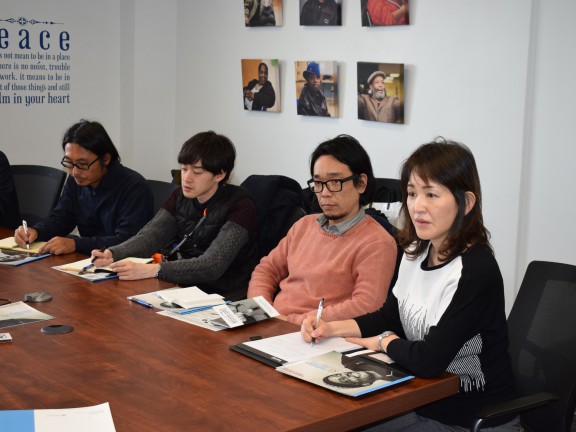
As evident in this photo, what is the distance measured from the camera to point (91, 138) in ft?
13.2

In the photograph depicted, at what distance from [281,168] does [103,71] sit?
5.82 feet

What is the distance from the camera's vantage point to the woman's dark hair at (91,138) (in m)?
4.02

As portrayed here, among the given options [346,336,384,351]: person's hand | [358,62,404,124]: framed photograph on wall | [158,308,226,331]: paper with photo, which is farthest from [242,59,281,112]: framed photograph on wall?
[346,336,384,351]: person's hand

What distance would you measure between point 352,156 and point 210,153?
2.49 ft

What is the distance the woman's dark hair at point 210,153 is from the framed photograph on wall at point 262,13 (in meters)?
2.16

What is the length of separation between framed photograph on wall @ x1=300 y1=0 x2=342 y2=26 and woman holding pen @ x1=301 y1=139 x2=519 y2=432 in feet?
9.66

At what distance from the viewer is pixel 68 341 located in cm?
238

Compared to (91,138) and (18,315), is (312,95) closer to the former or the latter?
(91,138)

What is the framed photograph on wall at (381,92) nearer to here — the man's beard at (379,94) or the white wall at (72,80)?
the man's beard at (379,94)

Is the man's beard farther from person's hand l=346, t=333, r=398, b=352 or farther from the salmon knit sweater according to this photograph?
person's hand l=346, t=333, r=398, b=352

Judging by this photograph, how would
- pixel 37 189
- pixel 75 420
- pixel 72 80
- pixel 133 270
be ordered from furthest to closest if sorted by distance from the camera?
1. pixel 72 80
2. pixel 37 189
3. pixel 133 270
4. pixel 75 420

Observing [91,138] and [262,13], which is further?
[262,13]

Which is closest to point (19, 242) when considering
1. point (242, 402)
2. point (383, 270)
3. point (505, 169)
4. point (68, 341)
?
point (68, 341)

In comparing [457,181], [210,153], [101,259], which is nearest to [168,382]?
[457,181]
